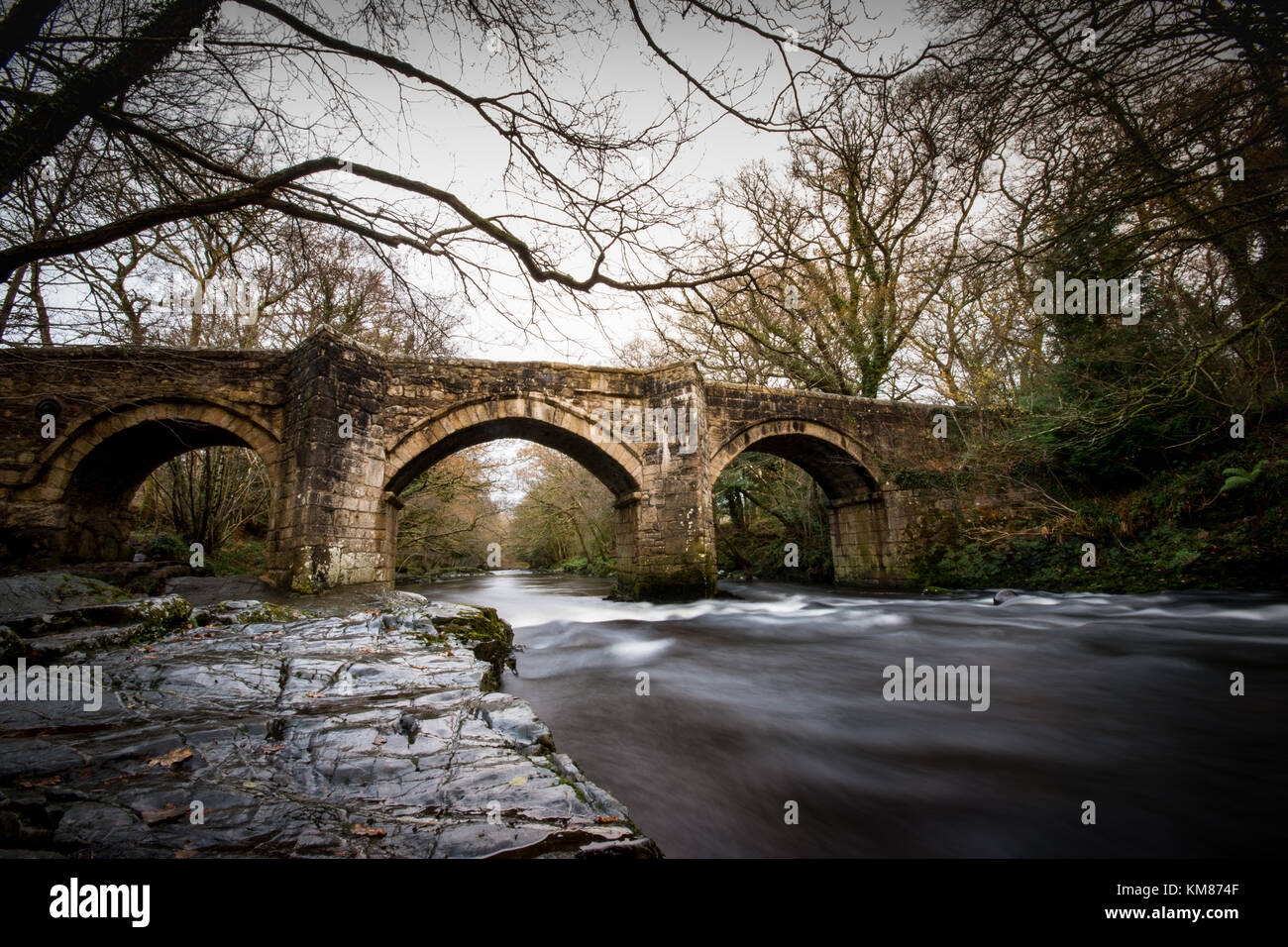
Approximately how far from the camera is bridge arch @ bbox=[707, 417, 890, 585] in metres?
10.9

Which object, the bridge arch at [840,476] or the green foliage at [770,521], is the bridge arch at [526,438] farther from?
the green foliage at [770,521]

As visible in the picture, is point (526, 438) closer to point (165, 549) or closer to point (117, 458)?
point (117, 458)

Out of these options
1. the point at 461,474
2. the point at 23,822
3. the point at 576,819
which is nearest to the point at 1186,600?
the point at 576,819

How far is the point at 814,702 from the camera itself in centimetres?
374

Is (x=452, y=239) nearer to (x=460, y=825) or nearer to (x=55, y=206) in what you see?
(x=55, y=206)

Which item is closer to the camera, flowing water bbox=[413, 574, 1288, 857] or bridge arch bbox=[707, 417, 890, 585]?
flowing water bbox=[413, 574, 1288, 857]

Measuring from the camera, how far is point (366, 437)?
818cm

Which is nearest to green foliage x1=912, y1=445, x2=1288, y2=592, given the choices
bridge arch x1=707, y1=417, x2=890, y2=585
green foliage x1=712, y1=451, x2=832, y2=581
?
bridge arch x1=707, y1=417, x2=890, y2=585

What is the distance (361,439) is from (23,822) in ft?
25.8

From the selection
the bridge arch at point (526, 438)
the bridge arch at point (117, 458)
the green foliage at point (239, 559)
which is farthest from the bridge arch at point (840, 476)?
the green foliage at point (239, 559)

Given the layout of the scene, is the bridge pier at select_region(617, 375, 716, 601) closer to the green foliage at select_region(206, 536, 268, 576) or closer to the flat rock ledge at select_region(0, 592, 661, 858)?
the flat rock ledge at select_region(0, 592, 661, 858)

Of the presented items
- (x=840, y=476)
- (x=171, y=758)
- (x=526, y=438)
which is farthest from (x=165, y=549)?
(x=840, y=476)

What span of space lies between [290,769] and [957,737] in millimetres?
3233

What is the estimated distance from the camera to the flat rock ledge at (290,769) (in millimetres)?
1087
